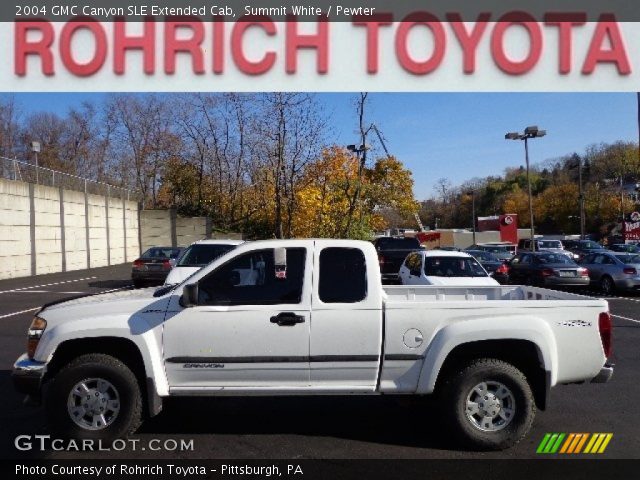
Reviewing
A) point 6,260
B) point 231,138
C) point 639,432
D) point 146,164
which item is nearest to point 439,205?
point 146,164

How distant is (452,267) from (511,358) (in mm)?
8607

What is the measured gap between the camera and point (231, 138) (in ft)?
126

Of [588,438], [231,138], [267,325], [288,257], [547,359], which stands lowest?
[588,438]

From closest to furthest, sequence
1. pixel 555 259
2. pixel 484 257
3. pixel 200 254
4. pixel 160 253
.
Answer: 1. pixel 200 254
2. pixel 555 259
3. pixel 160 253
4. pixel 484 257

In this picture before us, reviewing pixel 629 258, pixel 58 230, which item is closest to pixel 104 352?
pixel 629 258

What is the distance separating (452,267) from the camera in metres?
14.3

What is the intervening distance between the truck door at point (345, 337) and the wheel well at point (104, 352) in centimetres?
154

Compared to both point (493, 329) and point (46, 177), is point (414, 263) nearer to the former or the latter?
point (493, 329)

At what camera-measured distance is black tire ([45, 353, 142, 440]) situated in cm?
544

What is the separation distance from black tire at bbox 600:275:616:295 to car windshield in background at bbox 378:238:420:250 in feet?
20.9

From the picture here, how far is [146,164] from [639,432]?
4944 cm

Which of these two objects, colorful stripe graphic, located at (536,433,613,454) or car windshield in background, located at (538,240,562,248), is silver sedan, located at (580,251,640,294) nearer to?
colorful stripe graphic, located at (536,433,613,454)
